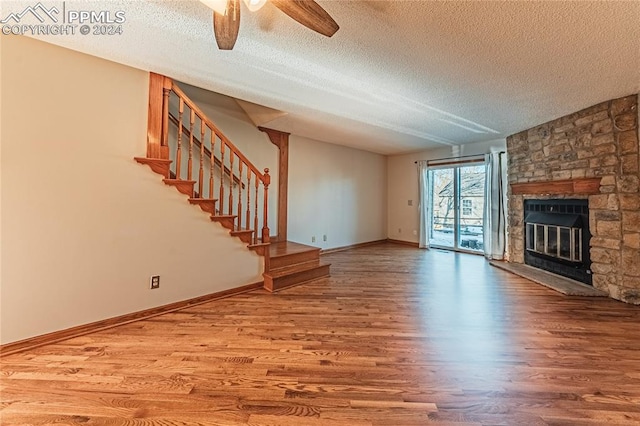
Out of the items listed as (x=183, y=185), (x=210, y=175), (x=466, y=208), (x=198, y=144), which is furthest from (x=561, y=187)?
(x=198, y=144)

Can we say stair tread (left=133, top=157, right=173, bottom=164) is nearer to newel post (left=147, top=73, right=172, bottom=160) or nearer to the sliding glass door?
newel post (left=147, top=73, right=172, bottom=160)

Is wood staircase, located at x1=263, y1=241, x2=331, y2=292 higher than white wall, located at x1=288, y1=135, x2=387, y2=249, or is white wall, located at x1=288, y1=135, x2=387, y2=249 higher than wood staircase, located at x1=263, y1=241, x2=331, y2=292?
white wall, located at x1=288, y1=135, x2=387, y2=249

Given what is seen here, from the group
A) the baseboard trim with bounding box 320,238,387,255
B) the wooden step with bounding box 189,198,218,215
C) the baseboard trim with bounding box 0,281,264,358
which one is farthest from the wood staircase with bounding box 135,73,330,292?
the baseboard trim with bounding box 320,238,387,255

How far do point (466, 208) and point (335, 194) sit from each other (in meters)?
2.77

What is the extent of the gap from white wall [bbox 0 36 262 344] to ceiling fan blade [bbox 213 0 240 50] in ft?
4.63

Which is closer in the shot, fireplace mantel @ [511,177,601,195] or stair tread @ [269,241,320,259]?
fireplace mantel @ [511,177,601,195]

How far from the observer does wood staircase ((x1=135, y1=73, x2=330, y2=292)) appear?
101 inches

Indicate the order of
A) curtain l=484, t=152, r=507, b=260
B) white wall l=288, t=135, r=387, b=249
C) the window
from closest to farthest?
curtain l=484, t=152, r=507, b=260 < white wall l=288, t=135, r=387, b=249 < the window

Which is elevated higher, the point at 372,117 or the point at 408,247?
the point at 372,117

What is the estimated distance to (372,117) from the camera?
3.66 metres

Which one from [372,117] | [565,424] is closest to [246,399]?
[565,424]

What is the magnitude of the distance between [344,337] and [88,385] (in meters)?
1.67

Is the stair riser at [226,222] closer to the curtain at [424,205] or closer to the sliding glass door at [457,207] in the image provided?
the curtain at [424,205]

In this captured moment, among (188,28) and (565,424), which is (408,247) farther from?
(188,28)
